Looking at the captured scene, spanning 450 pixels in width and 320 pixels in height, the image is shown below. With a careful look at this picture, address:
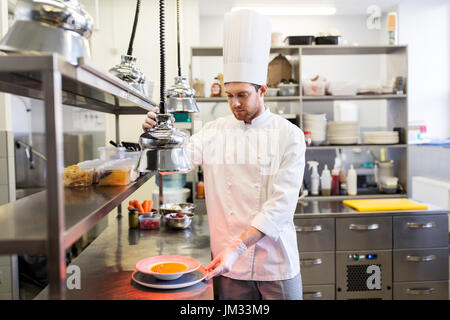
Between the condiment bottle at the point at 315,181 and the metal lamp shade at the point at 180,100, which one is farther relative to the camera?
the condiment bottle at the point at 315,181

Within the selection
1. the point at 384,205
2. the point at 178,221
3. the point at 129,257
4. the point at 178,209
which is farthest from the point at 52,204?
the point at 384,205

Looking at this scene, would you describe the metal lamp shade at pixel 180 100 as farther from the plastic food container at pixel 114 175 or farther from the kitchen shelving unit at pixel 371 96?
the kitchen shelving unit at pixel 371 96

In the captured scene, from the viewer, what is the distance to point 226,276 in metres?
2.11

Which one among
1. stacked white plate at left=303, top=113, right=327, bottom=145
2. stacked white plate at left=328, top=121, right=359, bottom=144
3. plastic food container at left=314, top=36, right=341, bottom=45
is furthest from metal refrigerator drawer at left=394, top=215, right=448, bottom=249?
plastic food container at left=314, top=36, right=341, bottom=45

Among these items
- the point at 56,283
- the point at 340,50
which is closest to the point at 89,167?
the point at 56,283

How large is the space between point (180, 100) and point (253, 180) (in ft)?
1.85

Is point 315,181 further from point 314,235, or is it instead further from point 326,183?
point 314,235

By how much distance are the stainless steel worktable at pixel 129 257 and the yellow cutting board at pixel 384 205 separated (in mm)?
1365

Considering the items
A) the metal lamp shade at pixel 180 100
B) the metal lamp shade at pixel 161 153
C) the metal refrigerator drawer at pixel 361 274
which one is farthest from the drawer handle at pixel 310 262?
the metal lamp shade at pixel 161 153

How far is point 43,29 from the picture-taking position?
0.92 meters

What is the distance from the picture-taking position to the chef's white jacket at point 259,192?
79.0 inches

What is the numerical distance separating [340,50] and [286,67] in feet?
1.81

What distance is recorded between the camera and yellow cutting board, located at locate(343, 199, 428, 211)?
11.1 ft
